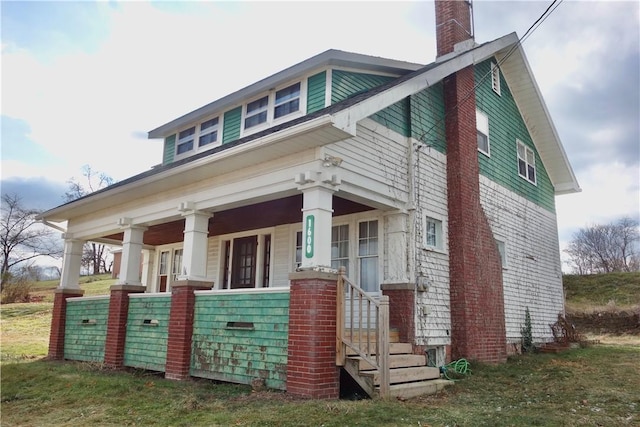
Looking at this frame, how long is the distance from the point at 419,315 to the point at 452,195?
2.89 m

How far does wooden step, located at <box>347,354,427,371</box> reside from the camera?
7.26 metres

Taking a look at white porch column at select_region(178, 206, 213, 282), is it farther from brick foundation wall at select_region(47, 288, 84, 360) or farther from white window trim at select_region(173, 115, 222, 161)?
brick foundation wall at select_region(47, 288, 84, 360)

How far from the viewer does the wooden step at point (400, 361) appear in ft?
23.8

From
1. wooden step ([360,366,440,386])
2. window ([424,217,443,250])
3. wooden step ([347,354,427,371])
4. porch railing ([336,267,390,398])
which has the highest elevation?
window ([424,217,443,250])

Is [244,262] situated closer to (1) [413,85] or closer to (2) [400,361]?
(2) [400,361]

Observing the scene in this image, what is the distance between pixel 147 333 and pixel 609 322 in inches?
864

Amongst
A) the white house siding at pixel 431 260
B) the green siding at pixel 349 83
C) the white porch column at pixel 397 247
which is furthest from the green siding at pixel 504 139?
the white porch column at pixel 397 247

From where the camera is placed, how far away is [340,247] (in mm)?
10648

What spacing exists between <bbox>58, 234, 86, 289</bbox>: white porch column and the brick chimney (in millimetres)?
10091

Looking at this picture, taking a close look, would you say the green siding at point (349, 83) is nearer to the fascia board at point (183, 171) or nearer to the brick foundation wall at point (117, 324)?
the fascia board at point (183, 171)

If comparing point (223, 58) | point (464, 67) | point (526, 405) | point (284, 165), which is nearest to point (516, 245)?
point (464, 67)

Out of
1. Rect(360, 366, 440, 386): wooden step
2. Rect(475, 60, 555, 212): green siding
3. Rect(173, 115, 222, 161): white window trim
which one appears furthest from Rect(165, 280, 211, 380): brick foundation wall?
Rect(475, 60, 555, 212): green siding

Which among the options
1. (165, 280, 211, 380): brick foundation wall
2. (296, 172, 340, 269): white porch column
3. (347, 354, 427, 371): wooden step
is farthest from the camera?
(165, 280, 211, 380): brick foundation wall

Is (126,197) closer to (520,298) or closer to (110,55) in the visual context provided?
(110,55)
